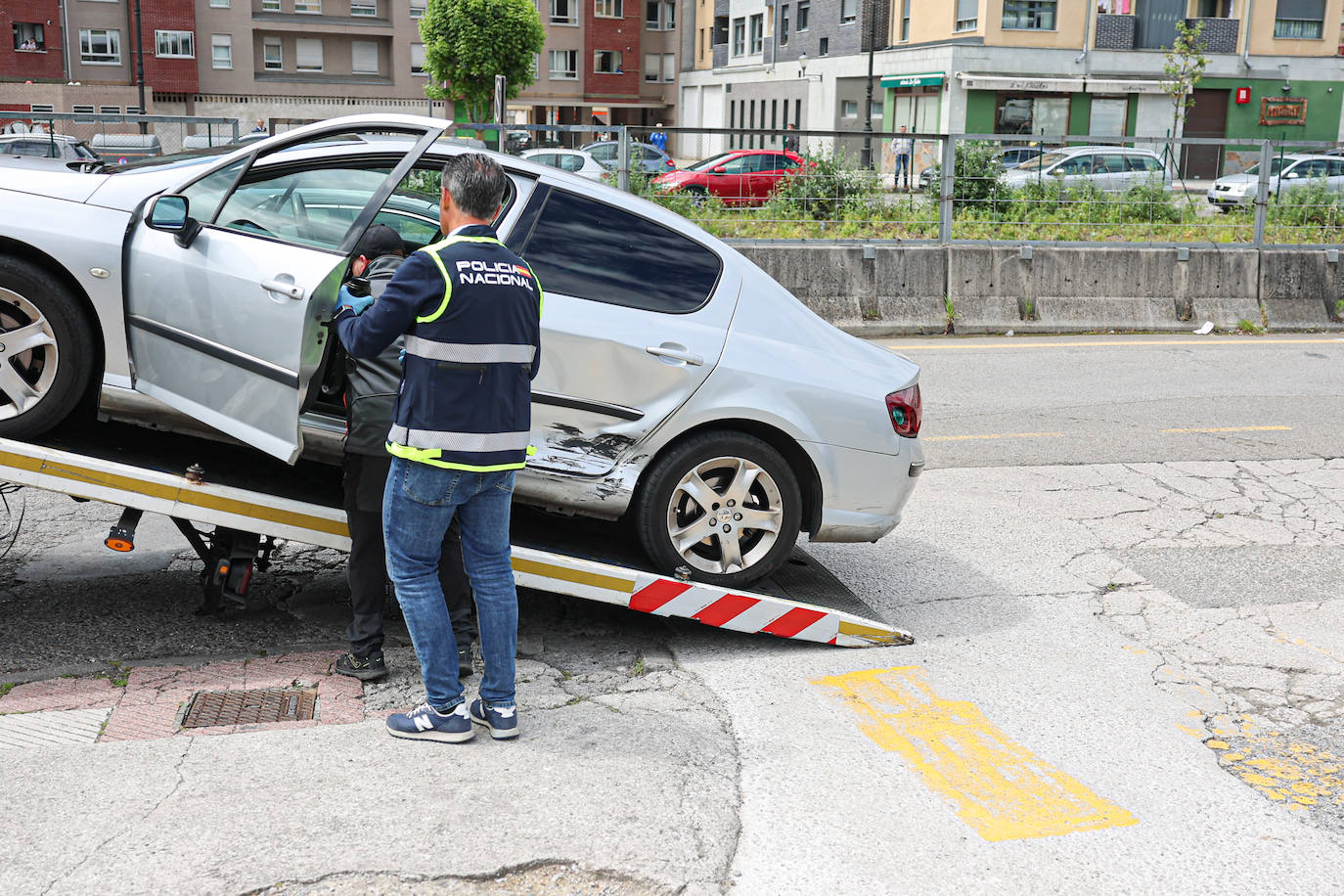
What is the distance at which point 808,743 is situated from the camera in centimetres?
429

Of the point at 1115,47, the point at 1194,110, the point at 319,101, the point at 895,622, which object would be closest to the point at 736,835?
the point at 895,622

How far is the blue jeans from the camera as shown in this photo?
13.1 feet

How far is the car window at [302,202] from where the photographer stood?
16.4 ft

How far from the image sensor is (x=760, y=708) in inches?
181

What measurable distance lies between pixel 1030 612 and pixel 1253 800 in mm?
1849

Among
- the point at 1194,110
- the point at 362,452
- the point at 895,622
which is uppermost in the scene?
the point at 1194,110

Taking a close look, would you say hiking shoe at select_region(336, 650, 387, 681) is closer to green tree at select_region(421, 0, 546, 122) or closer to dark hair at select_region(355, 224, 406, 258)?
dark hair at select_region(355, 224, 406, 258)

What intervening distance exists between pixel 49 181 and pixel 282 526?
1.67 meters

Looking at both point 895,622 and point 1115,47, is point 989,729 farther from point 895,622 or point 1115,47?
point 1115,47

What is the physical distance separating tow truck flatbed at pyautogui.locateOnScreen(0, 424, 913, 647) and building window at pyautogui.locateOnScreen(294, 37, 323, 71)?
63800 millimetres

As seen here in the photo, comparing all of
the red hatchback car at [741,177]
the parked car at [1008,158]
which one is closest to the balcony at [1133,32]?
the parked car at [1008,158]

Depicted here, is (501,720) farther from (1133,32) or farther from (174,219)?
(1133,32)

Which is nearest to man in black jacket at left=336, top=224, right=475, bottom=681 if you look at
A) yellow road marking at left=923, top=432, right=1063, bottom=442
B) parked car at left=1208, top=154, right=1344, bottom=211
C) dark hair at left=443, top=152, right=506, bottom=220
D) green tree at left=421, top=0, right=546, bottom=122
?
dark hair at left=443, top=152, right=506, bottom=220

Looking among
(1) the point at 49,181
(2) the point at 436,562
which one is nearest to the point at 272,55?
(1) the point at 49,181
